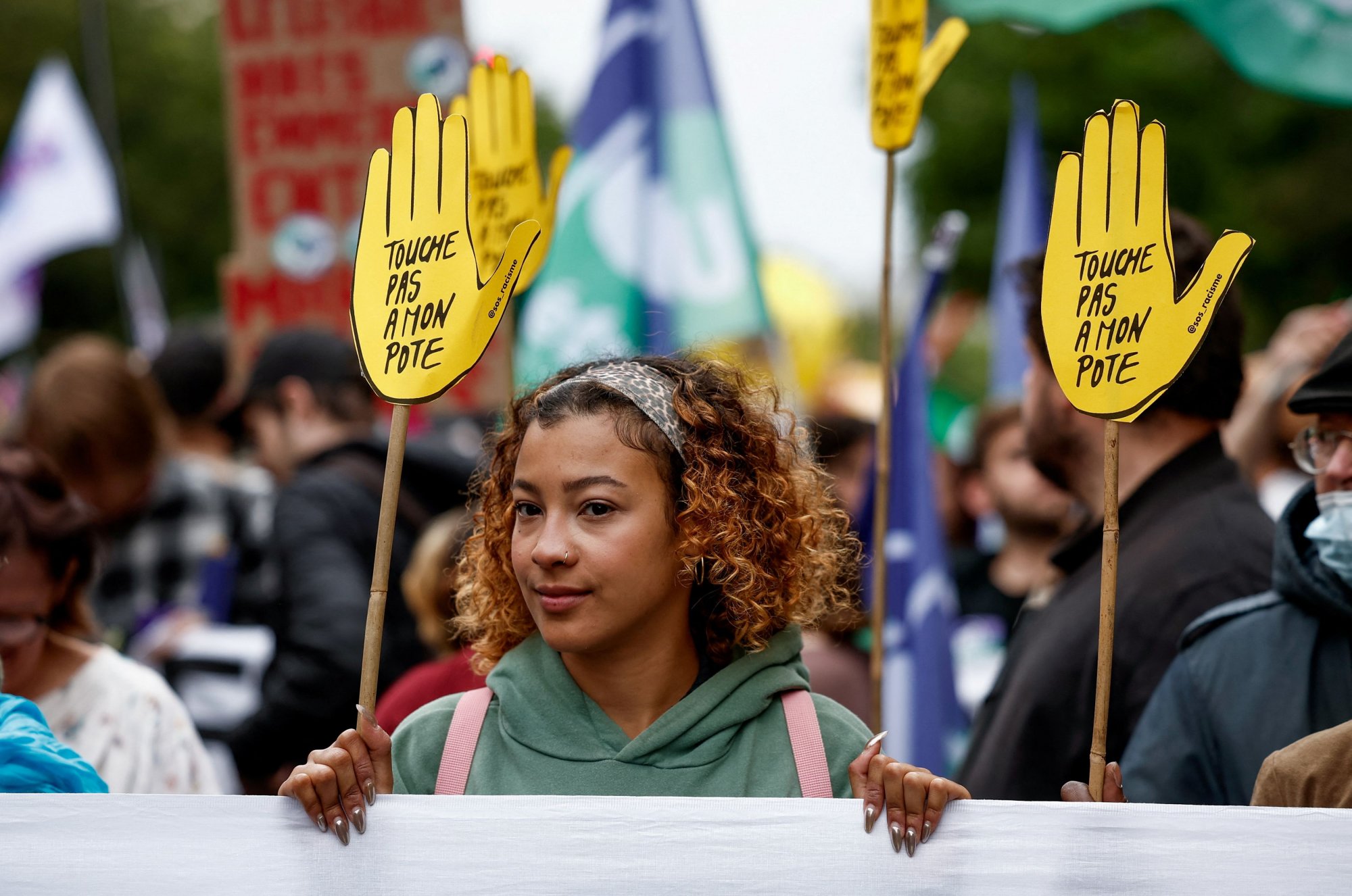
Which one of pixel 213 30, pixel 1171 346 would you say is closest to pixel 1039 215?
pixel 1171 346

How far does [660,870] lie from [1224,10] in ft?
12.0

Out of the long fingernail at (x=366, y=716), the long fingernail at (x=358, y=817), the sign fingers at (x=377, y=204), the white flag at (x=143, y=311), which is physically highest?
the sign fingers at (x=377, y=204)

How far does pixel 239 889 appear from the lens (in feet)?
6.41

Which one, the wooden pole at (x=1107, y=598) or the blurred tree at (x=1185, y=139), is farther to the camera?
the blurred tree at (x=1185, y=139)

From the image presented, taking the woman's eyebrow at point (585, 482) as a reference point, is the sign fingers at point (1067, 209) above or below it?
above

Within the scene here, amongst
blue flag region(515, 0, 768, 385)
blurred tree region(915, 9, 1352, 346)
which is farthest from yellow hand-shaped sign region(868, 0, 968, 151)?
blurred tree region(915, 9, 1352, 346)

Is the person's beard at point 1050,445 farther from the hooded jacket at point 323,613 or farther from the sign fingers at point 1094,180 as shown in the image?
the hooded jacket at point 323,613

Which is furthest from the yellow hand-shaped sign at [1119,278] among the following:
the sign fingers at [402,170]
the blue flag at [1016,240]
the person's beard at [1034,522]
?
the blue flag at [1016,240]

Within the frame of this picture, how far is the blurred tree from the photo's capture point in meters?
23.0

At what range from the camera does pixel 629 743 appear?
7.38 feet

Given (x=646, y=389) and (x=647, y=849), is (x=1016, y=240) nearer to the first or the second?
(x=646, y=389)

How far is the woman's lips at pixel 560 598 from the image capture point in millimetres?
2240

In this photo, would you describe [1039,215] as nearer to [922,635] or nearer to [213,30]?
[922,635]

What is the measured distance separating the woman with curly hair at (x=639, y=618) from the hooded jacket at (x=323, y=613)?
178cm
